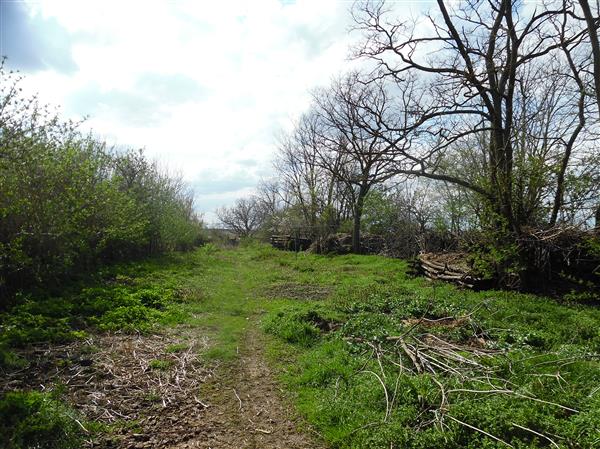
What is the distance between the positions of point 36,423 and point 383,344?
15.2ft

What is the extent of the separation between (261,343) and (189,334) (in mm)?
1473

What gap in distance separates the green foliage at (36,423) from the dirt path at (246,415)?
3.50 feet

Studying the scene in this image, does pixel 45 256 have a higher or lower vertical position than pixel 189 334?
higher

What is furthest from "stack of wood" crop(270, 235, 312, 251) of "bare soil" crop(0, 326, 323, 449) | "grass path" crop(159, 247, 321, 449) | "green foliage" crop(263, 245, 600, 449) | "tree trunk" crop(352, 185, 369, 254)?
"bare soil" crop(0, 326, 323, 449)

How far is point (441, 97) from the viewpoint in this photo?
39.0 feet

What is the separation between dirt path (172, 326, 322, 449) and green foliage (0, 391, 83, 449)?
1067 mm

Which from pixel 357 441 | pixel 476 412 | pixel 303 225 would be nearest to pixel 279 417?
pixel 357 441

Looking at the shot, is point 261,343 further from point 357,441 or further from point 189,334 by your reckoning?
point 357,441

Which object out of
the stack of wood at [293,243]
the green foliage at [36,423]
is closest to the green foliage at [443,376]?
the green foliage at [36,423]

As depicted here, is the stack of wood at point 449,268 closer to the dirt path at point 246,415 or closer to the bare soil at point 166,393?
the bare soil at point 166,393

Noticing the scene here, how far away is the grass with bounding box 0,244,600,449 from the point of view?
3863 millimetres

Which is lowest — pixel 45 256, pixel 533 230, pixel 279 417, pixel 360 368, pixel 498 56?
pixel 279 417

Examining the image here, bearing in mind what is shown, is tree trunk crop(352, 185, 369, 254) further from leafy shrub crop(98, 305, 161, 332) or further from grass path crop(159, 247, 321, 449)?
leafy shrub crop(98, 305, 161, 332)

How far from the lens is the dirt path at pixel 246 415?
13.7 ft
